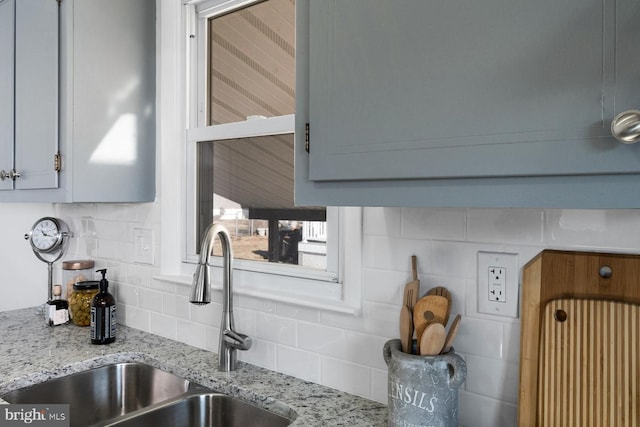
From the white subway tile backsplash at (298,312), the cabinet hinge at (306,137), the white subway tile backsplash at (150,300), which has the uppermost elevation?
the cabinet hinge at (306,137)

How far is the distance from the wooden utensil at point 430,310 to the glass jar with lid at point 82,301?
1.47 meters

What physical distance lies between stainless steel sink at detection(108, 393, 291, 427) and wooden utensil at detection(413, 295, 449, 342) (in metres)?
0.52

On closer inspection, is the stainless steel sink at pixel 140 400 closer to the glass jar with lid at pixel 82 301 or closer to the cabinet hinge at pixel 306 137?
the glass jar with lid at pixel 82 301

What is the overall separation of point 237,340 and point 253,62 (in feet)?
3.06

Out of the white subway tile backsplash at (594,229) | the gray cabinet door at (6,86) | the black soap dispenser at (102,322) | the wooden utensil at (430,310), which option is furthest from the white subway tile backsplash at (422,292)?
the gray cabinet door at (6,86)

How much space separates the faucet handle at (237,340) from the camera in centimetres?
Result: 138

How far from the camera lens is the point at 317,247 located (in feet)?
4.73

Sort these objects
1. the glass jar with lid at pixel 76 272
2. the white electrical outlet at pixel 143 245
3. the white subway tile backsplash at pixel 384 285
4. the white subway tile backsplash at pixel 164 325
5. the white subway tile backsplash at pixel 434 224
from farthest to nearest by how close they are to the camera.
→ the glass jar with lid at pixel 76 272 → the white electrical outlet at pixel 143 245 → the white subway tile backsplash at pixel 164 325 → the white subway tile backsplash at pixel 384 285 → the white subway tile backsplash at pixel 434 224

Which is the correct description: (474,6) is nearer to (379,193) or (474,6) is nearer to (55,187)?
(379,193)

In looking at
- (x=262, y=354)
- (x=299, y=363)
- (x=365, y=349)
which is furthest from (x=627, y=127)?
(x=262, y=354)

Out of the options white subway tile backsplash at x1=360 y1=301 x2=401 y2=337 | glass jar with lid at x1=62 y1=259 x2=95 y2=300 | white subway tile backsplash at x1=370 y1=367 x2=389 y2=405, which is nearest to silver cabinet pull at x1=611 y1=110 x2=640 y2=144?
white subway tile backsplash at x1=360 y1=301 x2=401 y2=337

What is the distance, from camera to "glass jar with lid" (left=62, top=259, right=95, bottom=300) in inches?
78.2

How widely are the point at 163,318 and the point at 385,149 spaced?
1.33 metres

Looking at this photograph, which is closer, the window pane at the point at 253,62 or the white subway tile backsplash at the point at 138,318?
the window pane at the point at 253,62
